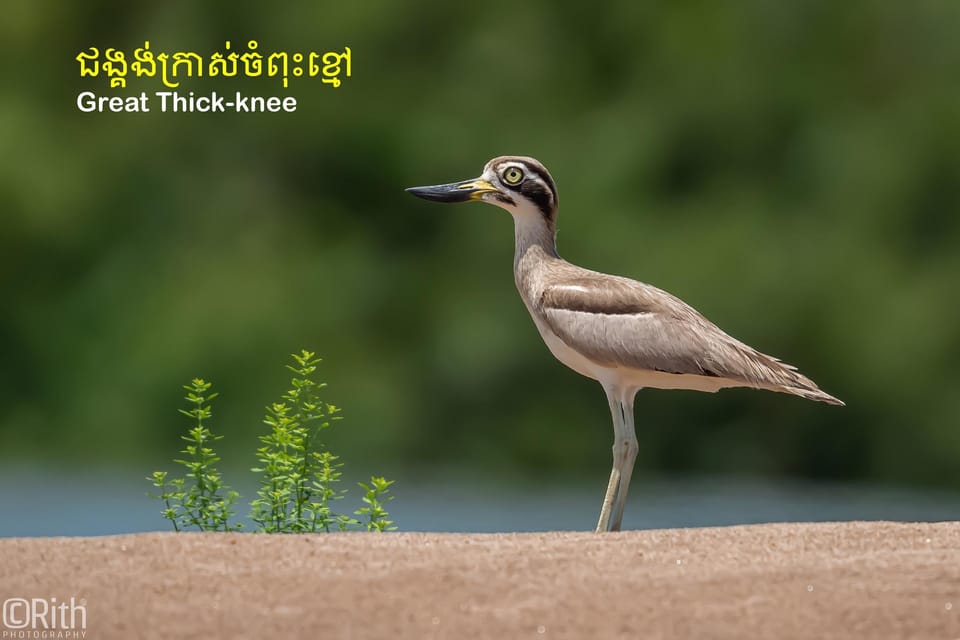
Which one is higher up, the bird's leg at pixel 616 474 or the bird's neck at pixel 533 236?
the bird's neck at pixel 533 236

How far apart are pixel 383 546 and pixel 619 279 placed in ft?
11.6

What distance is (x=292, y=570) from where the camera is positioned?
23.9 ft

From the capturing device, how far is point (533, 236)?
438 inches

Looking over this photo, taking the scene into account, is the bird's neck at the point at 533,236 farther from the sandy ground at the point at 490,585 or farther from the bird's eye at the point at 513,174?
the sandy ground at the point at 490,585

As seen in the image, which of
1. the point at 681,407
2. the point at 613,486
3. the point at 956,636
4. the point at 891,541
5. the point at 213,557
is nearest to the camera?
the point at 956,636

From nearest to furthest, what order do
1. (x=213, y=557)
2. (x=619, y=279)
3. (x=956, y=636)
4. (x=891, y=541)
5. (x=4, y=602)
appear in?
(x=956, y=636) → (x=4, y=602) → (x=213, y=557) → (x=891, y=541) → (x=619, y=279)

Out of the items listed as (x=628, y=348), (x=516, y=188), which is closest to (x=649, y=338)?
(x=628, y=348)

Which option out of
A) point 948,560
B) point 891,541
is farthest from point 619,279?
point 948,560

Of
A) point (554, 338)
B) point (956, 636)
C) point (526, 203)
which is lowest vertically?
point (956, 636)

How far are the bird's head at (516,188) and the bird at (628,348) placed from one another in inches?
21.1

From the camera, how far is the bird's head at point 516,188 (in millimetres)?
11117

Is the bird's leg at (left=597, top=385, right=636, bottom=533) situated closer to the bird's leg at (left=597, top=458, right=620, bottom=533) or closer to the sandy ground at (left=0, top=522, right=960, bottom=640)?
the bird's leg at (left=597, top=458, right=620, bottom=533)

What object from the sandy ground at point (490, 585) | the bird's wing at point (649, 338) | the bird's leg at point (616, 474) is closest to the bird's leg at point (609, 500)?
the bird's leg at point (616, 474)

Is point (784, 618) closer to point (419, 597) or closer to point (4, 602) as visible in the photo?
point (419, 597)
